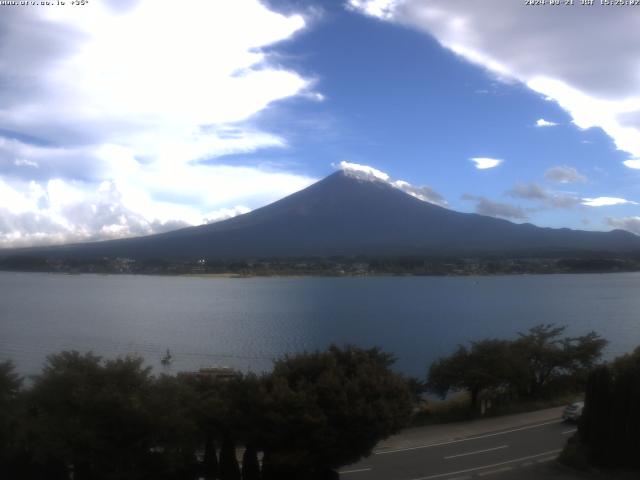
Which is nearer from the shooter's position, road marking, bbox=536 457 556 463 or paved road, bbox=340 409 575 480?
paved road, bbox=340 409 575 480

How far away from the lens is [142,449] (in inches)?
310

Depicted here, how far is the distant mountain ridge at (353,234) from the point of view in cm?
11538

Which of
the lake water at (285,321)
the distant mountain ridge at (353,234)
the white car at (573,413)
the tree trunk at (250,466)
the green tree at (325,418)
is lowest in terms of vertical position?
the lake water at (285,321)

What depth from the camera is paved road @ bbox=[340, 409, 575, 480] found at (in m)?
9.27

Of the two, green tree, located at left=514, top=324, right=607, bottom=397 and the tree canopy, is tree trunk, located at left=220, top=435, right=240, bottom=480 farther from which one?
green tree, located at left=514, top=324, right=607, bottom=397

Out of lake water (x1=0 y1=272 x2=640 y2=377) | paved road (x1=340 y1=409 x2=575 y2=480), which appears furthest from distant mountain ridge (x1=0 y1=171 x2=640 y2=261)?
paved road (x1=340 y1=409 x2=575 y2=480)

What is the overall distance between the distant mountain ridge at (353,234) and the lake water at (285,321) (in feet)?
157

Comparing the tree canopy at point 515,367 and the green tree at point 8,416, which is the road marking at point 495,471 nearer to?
the tree canopy at point 515,367

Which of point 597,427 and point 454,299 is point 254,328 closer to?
point 454,299

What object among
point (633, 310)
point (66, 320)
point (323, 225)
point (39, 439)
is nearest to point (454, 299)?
point (633, 310)

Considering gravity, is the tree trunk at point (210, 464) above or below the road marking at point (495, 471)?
above

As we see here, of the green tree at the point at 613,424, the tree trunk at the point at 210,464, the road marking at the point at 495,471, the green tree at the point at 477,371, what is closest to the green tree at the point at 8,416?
the tree trunk at the point at 210,464

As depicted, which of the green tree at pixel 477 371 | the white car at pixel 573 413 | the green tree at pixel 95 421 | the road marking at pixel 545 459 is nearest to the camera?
the green tree at pixel 95 421

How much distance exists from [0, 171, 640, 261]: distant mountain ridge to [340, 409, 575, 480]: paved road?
93797 millimetres
